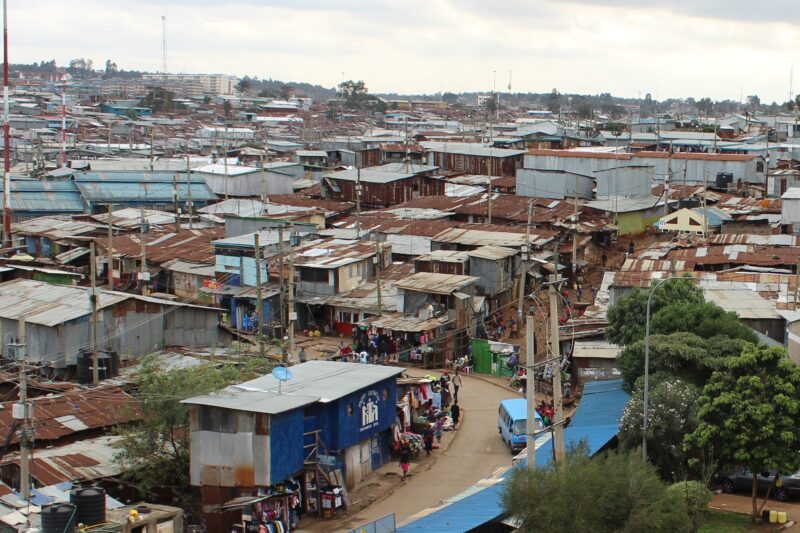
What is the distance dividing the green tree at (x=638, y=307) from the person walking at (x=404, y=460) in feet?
15.7

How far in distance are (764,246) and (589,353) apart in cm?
1286

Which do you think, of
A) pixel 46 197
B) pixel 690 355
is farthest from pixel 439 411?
pixel 46 197

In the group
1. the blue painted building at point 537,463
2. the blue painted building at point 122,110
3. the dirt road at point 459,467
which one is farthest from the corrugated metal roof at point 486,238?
the blue painted building at point 122,110

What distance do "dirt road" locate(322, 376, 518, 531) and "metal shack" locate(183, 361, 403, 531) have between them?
80 centimetres

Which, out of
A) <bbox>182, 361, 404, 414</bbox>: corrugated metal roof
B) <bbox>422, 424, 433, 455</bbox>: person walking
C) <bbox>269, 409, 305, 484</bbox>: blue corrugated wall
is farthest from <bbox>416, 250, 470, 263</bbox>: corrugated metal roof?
<bbox>269, 409, 305, 484</bbox>: blue corrugated wall

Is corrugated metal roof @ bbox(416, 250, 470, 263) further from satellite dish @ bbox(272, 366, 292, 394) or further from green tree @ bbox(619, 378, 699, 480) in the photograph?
green tree @ bbox(619, 378, 699, 480)

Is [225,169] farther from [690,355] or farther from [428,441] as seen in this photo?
[690,355]

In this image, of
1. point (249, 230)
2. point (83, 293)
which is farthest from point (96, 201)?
point (83, 293)

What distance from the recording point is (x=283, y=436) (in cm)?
1585

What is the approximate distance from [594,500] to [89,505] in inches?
232

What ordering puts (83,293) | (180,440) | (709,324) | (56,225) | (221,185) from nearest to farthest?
(180,440) → (709,324) → (83,293) → (56,225) → (221,185)

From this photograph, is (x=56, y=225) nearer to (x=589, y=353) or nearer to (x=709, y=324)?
(x=589, y=353)

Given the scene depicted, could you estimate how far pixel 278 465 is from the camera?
15766 millimetres

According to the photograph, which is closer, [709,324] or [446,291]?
[709,324]
